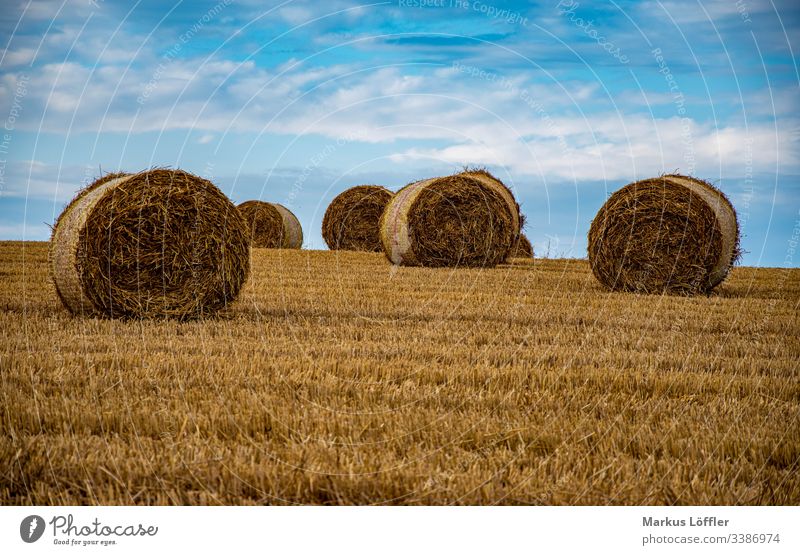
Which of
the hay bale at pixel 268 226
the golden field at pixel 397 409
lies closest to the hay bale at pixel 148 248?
the golden field at pixel 397 409

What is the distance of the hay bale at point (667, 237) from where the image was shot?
12344mm

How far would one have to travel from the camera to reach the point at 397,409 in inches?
177

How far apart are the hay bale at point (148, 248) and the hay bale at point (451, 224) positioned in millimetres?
8101

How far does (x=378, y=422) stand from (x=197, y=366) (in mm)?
1913

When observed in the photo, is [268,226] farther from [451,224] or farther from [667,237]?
[667,237]

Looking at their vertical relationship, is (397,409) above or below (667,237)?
below
